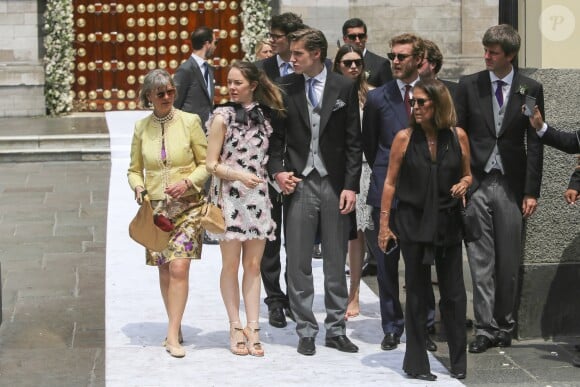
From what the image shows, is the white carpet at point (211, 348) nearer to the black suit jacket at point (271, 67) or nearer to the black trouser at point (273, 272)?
the black trouser at point (273, 272)

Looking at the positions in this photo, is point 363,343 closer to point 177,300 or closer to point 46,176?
point 177,300

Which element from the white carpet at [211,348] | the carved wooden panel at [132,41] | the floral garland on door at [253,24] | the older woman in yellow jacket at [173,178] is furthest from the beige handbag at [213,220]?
the carved wooden panel at [132,41]

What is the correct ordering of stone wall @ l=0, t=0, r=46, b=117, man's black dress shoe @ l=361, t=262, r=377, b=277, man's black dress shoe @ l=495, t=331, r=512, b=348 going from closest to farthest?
1. man's black dress shoe @ l=495, t=331, r=512, b=348
2. man's black dress shoe @ l=361, t=262, r=377, b=277
3. stone wall @ l=0, t=0, r=46, b=117

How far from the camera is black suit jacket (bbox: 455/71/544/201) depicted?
8781 millimetres

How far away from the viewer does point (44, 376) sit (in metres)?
8.16

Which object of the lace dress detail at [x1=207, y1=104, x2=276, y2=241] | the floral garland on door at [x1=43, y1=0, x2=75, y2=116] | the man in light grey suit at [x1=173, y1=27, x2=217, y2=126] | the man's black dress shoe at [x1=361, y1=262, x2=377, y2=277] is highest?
the floral garland on door at [x1=43, y1=0, x2=75, y2=116]

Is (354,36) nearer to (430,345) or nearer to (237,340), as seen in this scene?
(430,345)

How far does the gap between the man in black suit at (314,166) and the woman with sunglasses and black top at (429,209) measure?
62 centimetres

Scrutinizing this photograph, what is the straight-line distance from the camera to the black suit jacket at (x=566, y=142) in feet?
27.8

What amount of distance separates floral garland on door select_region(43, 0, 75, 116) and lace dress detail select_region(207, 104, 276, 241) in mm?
13680

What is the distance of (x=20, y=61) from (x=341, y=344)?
14243 millimetres

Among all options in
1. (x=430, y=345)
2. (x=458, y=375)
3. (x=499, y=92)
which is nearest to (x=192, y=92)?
(x=499, y=92)

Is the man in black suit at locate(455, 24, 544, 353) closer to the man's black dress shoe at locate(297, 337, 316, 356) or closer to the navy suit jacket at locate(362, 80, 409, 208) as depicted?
the navy suit jacket at locate(362, 80, 409, 208)

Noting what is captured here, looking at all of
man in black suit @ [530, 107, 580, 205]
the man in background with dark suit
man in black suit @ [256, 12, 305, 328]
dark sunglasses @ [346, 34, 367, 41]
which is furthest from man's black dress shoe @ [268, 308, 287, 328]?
the man in background with dark suit
